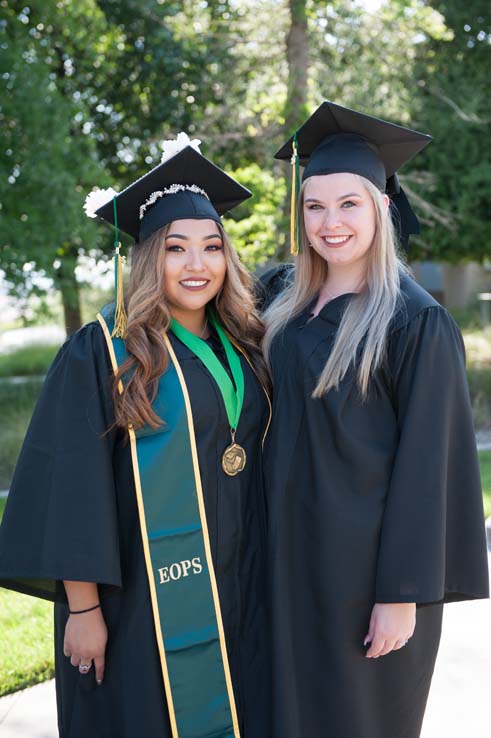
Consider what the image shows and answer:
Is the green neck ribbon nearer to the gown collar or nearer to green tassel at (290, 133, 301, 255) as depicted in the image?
the gown collar

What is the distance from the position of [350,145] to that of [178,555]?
58.8 inches

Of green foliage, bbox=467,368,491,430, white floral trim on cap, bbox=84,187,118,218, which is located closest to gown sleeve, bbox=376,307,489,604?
white floral trim on cap, bbox=84,187,118,218

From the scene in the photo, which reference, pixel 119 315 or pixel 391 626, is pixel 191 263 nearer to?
pixel 119 315

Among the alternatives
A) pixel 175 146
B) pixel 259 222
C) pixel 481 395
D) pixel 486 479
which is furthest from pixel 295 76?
pixel 175 146

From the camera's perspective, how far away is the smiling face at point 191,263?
2750 millimetres

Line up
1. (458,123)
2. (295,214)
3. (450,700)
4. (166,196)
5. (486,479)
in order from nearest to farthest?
1. (166,196)
2. (295,214)
3. (450,700)
4. (486,479)
5. (458,123)

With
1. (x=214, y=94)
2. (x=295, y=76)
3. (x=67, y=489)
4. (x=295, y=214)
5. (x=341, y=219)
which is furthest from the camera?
(x=214, y=94)

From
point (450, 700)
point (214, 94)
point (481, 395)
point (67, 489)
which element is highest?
point (214, 94)

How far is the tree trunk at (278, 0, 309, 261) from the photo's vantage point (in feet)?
28.4

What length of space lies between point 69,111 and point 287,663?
859 centimetres

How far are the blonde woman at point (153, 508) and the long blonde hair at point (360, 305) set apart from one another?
303 millimetres

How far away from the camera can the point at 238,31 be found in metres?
9.60

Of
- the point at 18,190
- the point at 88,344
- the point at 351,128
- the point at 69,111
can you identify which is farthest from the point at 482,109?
the point at 88,344

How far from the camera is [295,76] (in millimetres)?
8750
